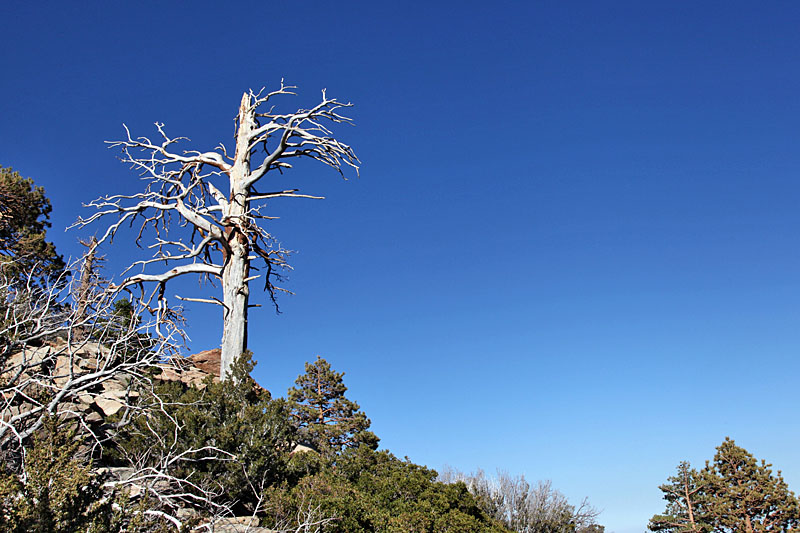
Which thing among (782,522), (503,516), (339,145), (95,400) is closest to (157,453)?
(95,400)

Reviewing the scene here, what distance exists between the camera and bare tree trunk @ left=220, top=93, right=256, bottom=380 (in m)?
12.2

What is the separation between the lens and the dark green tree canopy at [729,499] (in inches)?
974

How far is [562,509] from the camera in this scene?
17.2 meters

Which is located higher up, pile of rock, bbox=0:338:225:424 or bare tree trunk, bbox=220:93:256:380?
bare tree trunk, bbox=220:93:256:380

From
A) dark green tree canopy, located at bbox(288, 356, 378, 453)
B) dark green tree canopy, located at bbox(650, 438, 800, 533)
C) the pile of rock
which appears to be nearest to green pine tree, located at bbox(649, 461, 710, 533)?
dark green tree canopy, located at bbox(650, 438, 800, 533)

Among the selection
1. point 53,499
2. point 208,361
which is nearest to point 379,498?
point 53,499

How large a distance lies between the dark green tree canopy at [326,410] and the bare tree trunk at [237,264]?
7.60 m

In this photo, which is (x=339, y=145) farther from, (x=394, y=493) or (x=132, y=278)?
(x=394, y=493)

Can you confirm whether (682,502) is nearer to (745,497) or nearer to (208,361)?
(745,497)

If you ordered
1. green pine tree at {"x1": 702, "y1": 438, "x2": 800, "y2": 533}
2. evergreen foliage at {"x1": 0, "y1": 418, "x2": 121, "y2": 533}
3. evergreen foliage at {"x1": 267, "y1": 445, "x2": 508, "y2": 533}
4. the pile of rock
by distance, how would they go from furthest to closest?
green pine tree at {"x1": 702, "y1": 438, "x2": 800, "y2": 533}, evergreen foliage at {"x1": 267, "y1": 445, "x2": 508, "y2": 533}, the pile of rock, evergreen foliage at {"x1": 0, "y1": 418, "x2": 121, "y2": 533}

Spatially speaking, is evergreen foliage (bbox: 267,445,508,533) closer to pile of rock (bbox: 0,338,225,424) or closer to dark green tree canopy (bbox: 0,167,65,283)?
pile of rock (bbox: 0,338,225,424)

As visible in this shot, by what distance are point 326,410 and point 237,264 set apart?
11.4m

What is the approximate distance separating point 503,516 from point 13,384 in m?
13.2

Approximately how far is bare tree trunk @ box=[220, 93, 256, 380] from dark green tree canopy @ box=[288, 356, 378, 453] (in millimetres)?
7602
